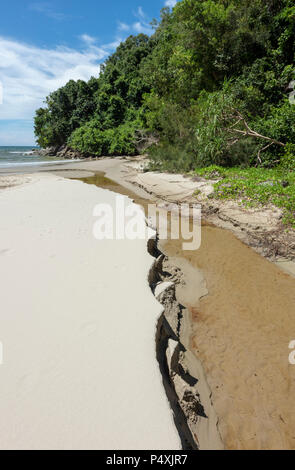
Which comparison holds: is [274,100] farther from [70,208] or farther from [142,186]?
[70,208]

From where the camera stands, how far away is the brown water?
2232 millimetres

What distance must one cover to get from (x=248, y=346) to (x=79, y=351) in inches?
82.7

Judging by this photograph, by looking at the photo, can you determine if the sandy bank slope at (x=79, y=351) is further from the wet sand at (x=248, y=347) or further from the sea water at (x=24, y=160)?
the sea water at (x=24, y=160)

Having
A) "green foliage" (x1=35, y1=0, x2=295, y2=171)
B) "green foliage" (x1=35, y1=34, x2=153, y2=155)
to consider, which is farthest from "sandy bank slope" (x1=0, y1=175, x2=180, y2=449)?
"green foliage" (x1=35, y1=34, x2=153, y2=155)

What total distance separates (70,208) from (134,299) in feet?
16.4

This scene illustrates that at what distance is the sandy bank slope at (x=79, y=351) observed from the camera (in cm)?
166

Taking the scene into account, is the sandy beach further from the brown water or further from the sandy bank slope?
the sandy bank slope

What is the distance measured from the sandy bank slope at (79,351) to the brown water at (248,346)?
0.91 metres

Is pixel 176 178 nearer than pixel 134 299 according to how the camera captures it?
No

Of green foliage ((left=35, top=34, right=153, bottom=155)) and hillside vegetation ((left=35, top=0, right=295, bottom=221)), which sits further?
green foliage ((left=35, top=34, right=153, bottom=155))

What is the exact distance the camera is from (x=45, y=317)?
2.63 metres

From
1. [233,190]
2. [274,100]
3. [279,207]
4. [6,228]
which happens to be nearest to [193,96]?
[274,100]

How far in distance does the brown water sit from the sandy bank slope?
0.91 m

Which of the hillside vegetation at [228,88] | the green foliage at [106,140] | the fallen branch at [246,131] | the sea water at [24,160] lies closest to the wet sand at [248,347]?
the hillside vegetation at [228,88]
